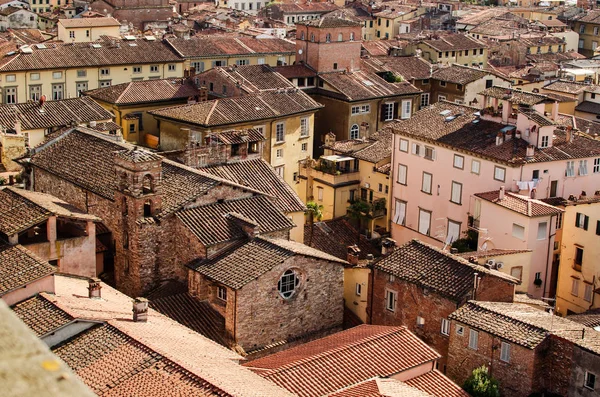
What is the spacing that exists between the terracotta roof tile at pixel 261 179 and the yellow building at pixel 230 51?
36467 mm

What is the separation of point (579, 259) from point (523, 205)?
365 cm

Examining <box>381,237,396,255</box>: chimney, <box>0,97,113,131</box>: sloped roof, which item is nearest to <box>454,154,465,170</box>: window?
<box>381,237,396,255</box>: chimney

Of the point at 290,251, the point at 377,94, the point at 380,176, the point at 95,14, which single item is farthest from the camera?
the point at 95,14

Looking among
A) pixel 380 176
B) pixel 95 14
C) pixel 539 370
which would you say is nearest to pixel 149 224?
pixel 539 370

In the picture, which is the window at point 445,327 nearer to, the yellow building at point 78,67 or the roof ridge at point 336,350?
the roof ridge at point 336,350

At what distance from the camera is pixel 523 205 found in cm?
4403

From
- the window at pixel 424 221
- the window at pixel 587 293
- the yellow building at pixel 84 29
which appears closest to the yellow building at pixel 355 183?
the window at pixel 424 221

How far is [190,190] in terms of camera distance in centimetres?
3678

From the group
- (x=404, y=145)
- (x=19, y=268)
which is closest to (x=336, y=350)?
(x=19, y=268)

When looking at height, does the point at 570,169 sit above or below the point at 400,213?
above

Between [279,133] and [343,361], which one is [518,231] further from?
[279,133]

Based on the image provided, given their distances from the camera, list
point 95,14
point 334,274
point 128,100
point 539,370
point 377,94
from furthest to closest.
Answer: point 95,14
point 377,94
point 128,100
point 334,274
point 539,370

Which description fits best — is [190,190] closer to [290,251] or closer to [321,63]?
[290,251]

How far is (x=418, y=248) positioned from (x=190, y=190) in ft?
31.8
